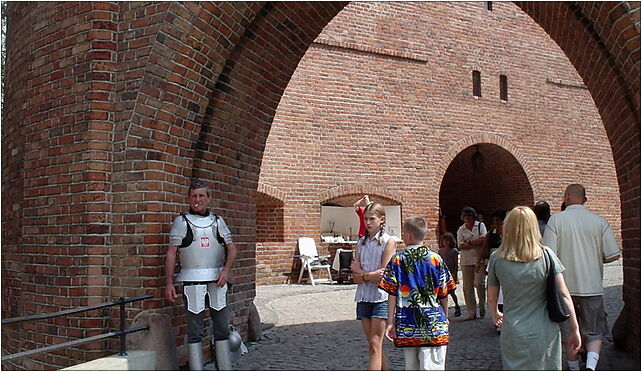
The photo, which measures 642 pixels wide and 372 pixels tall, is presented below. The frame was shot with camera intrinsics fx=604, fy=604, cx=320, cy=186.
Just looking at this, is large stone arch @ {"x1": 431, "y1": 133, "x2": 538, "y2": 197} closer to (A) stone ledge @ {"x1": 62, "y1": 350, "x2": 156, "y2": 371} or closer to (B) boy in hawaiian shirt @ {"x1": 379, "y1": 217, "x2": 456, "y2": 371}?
(A) stone ledge @ {"x1": 62, "y1": 350, "x2": 156, "y2": 371}

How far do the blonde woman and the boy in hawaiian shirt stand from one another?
0.39m

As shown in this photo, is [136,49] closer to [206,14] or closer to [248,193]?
[206,14]

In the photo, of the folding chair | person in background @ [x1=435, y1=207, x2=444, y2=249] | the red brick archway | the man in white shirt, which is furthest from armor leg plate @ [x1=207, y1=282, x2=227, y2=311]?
person in background @ [x1=435, y1=207, x2=444, y2=249]

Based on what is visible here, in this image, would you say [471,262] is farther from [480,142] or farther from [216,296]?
[480,142]

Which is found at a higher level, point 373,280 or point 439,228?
point 439,228

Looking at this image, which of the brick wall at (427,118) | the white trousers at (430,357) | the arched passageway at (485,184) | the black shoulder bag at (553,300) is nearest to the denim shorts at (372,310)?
the white trousers at (430,357)

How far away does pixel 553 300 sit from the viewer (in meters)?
3.51

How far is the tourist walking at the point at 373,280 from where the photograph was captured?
437 centimetres

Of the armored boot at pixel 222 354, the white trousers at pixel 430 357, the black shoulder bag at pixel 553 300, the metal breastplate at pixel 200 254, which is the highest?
the metal breastplate at pixel 200 254

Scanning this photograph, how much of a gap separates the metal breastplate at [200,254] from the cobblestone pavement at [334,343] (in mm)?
1227

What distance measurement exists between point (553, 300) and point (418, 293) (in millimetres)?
797

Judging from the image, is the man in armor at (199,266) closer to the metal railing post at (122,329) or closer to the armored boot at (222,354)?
the armored boot at (222,354)

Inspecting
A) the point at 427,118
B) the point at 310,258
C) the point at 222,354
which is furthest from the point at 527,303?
the point at 427,118

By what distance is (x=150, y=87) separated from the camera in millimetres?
5172
